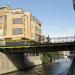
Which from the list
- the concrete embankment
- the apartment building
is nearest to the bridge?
the concrete embankment

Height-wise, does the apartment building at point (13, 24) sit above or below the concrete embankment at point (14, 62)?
above

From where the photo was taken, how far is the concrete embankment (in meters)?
75.5

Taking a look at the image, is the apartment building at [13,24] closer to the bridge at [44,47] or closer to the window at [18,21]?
the window at [18,21]

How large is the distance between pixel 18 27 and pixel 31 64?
1540 cm

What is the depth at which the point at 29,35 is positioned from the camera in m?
114

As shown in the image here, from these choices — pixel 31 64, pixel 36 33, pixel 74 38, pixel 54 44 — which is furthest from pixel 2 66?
pixel 36 33

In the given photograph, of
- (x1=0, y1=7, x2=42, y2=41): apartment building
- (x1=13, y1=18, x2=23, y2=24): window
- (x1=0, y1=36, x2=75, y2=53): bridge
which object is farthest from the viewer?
(x1=13, y1=18, x2=23, y2=24): window

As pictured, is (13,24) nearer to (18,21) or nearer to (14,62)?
(18,21)

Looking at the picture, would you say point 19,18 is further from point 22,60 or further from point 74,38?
point 74,38

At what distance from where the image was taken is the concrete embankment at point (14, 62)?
248 ft

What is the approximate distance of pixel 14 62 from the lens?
85.9 m

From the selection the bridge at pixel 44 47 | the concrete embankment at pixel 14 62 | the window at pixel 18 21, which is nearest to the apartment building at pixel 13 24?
the window at pixel 18 21

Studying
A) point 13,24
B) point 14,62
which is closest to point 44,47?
point 14,62

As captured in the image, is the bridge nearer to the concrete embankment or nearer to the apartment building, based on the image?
the concrete embankment
